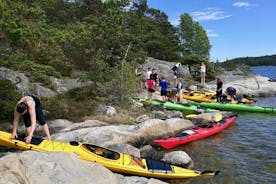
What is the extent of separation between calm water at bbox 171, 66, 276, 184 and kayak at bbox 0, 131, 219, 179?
Answer: 1.07ft

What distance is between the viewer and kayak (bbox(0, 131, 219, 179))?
10.0 m

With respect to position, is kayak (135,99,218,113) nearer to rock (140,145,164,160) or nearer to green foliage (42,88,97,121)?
green foliage (42,88,97,121)

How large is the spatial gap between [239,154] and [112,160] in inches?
226

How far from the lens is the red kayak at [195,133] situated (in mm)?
14408

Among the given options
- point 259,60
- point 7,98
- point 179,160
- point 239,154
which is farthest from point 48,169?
point 259,60

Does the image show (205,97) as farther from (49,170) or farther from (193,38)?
(193,38)

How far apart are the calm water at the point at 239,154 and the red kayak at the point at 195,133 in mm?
251

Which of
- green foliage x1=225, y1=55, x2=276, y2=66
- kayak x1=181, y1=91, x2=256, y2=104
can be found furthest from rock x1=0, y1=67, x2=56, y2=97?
green foliage x1=225, y1=55, x2=276, y2=66

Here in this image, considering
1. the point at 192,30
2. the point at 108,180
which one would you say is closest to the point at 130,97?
the point at 108,180

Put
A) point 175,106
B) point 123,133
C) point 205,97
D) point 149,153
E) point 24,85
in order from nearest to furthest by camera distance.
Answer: point 149,153 → point 123,133 → point 24,85 → point 175,106 → point 205,97

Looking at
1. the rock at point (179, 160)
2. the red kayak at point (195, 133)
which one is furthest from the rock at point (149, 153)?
the red kayak at point (195, 133)

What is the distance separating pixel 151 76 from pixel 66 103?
9577mm

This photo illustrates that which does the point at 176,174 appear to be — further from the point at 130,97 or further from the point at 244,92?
the point at 244,92

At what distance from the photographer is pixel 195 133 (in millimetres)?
15875
